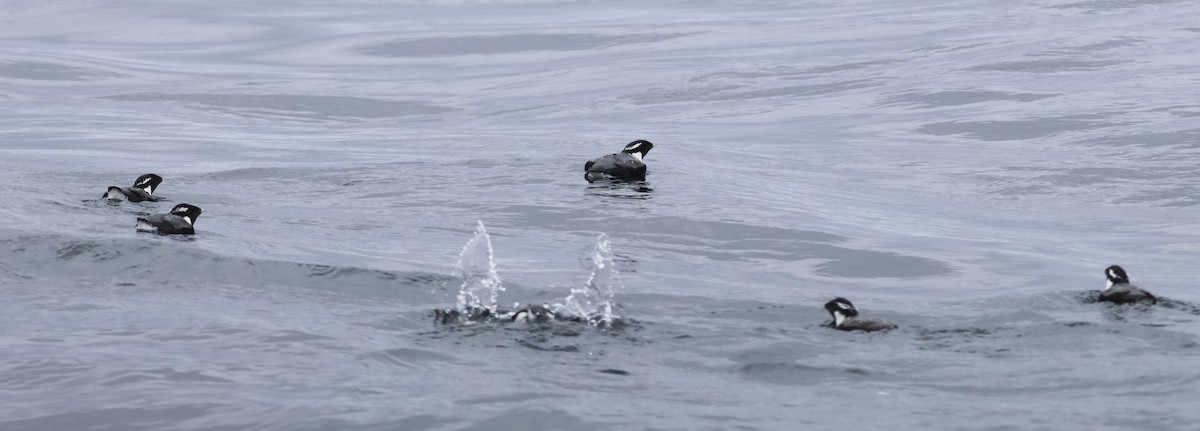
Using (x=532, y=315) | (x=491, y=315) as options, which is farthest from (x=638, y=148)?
(x=532, y=315)

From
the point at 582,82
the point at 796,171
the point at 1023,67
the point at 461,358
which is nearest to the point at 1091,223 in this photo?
the point at 796,171

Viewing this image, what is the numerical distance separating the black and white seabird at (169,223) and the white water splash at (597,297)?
4.25 m

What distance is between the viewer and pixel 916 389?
1116cm

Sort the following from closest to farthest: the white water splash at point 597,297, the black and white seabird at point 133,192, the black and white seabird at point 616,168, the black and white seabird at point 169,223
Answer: the white water splash at point 597,297, the black and white seabird at point 169,223, the black and white seabird at point 133,192, the black and white seabird at point 616,168

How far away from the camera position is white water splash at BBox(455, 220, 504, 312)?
13938 millimetres

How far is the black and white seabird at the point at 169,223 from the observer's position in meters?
16.4

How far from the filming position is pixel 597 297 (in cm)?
1395

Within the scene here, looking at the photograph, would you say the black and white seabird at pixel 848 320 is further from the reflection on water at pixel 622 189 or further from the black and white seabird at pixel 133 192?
the black and white seabird at pixel 133 192

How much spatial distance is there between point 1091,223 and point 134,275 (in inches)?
430

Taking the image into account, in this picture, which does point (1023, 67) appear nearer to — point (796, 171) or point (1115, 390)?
point (796, 171)

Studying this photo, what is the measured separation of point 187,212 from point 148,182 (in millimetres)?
2646

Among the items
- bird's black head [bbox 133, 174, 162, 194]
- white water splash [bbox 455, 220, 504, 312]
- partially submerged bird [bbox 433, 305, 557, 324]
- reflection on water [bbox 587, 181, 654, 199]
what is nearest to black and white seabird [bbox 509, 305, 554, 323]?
partially submerged bird [bbox 433, 305, 557, 324]

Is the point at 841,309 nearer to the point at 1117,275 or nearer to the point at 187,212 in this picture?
the point at 1117,275

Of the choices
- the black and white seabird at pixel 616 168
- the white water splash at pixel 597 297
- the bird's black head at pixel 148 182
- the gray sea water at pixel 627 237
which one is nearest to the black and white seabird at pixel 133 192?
the bird's black head at pixel 148 182
